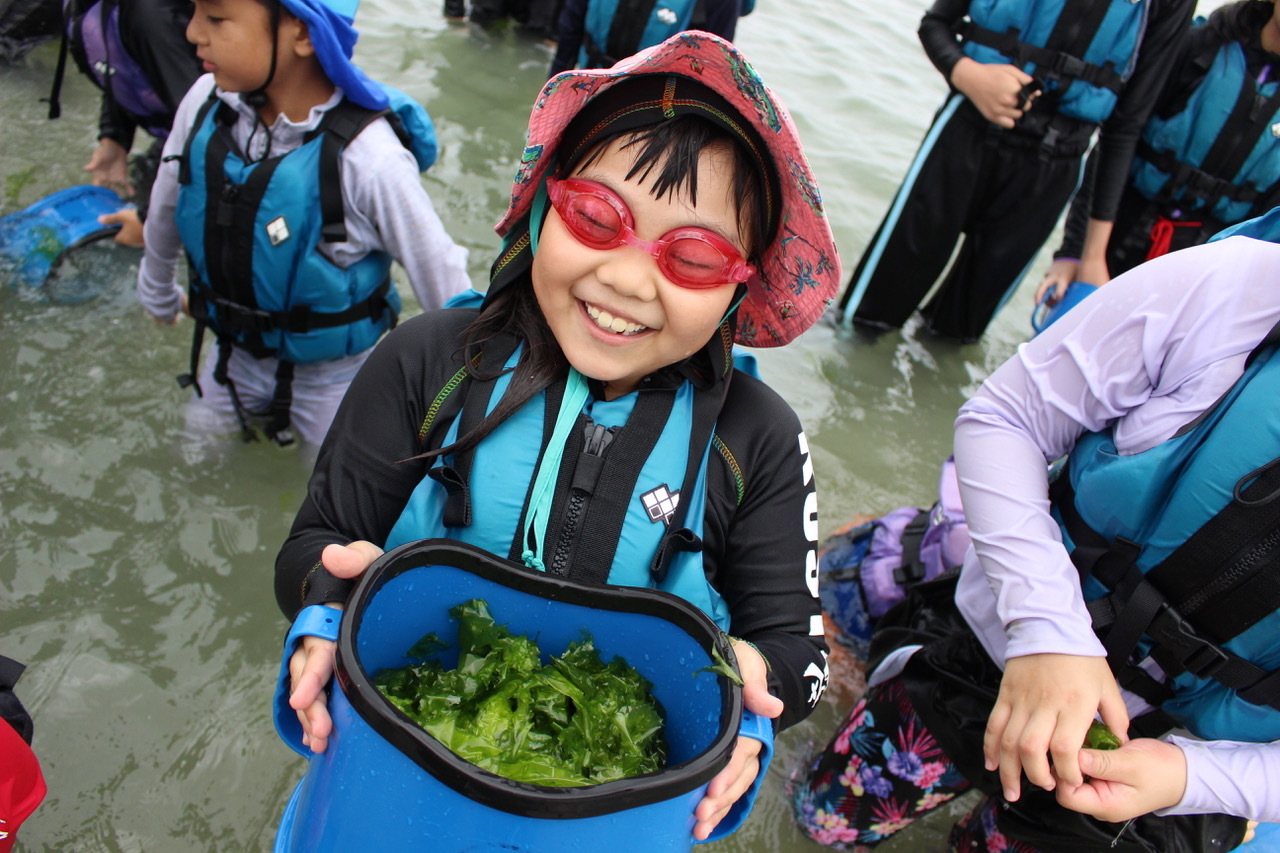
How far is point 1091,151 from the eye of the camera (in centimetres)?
427

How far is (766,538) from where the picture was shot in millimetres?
1702

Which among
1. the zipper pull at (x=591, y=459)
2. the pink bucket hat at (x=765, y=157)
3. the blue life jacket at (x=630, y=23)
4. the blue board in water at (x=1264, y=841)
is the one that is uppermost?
the pink bucket hat at (x=765, y=157)

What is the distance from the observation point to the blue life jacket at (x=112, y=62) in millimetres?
3576

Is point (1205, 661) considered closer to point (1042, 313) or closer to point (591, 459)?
point (591, 459)

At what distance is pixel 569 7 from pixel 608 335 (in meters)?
4.32

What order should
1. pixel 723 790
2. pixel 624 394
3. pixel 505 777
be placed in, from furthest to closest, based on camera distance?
pixel 624 394 < pixel 723 790 < pixel 505 777

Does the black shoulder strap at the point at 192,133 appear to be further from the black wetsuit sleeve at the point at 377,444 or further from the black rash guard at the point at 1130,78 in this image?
the black rash guard at the point at 1130,78

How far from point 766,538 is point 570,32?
4.47 meters

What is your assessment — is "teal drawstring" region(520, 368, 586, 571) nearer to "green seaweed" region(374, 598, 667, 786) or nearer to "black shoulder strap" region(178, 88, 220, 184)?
"green seaweed" region(374, 598, 667, 786)

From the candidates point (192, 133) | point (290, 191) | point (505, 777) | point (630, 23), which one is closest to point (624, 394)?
point (505, 777)

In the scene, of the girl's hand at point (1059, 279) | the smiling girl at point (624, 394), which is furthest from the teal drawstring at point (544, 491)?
the girl's hand at point (1059, 279)

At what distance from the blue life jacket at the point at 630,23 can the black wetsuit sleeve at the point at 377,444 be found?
3604 millimetres

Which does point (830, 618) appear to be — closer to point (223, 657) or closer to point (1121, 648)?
point (1121, 648)

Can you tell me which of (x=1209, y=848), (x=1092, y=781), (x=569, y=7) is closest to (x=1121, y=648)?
(x=1092, y=781)
